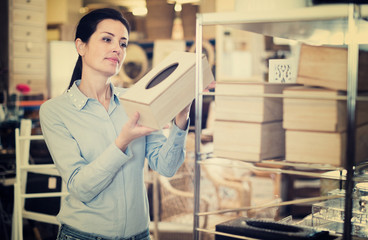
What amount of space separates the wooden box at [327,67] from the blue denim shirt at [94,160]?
0.44 meters

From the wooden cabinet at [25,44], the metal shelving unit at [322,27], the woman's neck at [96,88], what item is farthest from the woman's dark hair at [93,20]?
the wooden cabinet at [25,44]

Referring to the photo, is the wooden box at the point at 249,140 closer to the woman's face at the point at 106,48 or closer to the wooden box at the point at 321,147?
the wooden box at the point at 321,147

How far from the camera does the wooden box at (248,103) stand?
1.36 meters

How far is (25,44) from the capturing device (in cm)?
604

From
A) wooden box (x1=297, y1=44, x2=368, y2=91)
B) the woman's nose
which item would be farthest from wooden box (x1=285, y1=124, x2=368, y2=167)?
the woman's nose

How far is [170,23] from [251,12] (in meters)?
5.42

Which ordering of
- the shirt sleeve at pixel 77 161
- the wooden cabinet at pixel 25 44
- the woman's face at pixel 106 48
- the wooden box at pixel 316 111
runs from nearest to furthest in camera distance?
the wooden box at pixel 316 111
the shirt sleeve at pixel 77 161
the woman's face at pixel 106 48
the wooden cabinet at pixel 25 44

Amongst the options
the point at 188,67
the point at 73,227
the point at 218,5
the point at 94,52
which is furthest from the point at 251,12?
the point at 218,5

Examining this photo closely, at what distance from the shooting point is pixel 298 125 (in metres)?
1.33

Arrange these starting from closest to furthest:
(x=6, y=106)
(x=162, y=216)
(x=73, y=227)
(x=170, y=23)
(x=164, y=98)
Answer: (x=164, y=98), (x=73, y=227), (x=162, y=216), (x=6, y=106), (x=170, y=23)

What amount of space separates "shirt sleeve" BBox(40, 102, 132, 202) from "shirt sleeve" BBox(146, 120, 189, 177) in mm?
175

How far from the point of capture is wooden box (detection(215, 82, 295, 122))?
4.48 ft

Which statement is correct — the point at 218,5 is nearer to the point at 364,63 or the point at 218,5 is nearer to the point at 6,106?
the point at 6,106

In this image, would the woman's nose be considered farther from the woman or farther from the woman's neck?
the woman's neck
